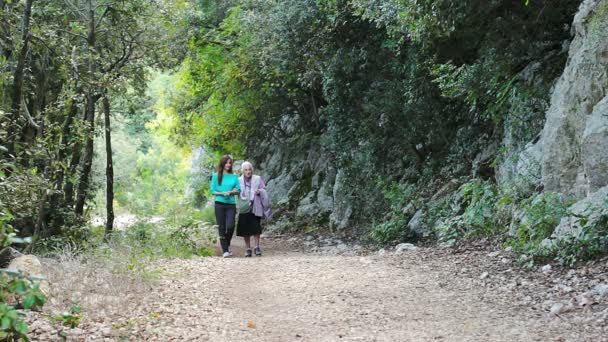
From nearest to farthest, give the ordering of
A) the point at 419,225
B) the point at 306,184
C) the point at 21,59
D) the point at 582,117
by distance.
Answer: the point at 582,117, the point at 21,59, the point at 419,225, the point at 306,184

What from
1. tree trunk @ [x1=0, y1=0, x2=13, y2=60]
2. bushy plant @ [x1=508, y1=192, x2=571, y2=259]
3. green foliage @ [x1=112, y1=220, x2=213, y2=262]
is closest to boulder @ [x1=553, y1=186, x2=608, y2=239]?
bushy plant @ [x1=508, y1=192, x2=571, y2=259]

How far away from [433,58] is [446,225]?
3616 millimetres

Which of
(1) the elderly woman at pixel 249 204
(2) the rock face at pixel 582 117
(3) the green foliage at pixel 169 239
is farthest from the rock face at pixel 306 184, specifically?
(2) the rock face at pixel 582 117

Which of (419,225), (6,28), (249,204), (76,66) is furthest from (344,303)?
(76,66)

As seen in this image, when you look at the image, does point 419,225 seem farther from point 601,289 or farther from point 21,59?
point 21,59

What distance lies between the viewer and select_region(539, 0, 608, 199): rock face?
7.20 m

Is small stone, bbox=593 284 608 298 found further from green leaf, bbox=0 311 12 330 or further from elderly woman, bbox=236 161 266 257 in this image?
elderly woman, bbox=236 161 266 257

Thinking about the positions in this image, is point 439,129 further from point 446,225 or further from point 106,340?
point 106,340

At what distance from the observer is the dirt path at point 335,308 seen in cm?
503

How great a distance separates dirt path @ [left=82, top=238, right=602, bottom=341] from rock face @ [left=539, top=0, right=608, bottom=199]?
1.85 metres

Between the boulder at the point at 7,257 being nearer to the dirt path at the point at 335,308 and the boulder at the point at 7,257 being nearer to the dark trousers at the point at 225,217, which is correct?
the dirt path at the point at 335,308

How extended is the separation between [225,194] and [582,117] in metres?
6.09

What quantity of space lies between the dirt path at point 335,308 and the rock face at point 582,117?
185 cm

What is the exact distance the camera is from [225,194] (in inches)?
434
